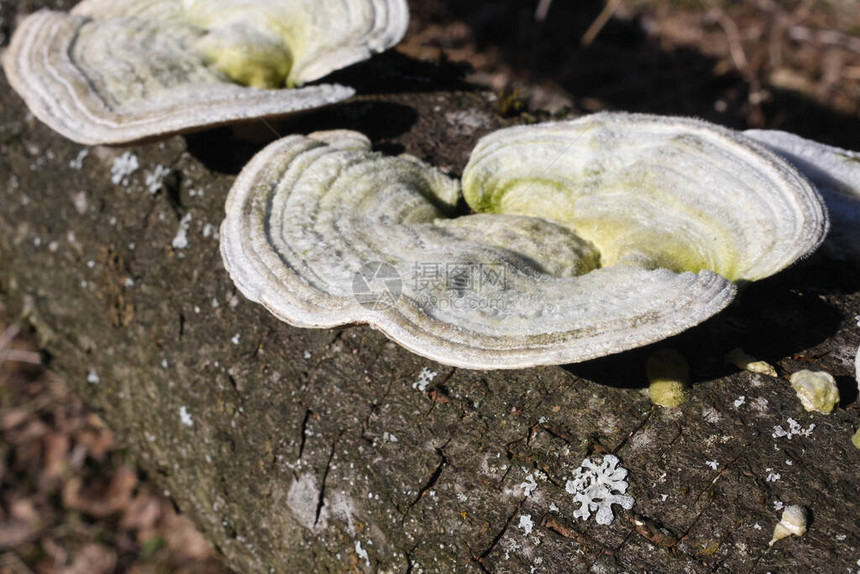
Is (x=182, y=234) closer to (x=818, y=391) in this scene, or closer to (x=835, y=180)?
(x=818, y=391)

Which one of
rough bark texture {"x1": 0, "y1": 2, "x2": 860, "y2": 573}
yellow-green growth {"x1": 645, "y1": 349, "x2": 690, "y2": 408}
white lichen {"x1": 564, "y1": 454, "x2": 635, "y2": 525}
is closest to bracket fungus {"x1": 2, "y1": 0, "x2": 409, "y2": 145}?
rough bark texture {"x1": 0, "y1": 2, "x2": 860, "y2": 573}

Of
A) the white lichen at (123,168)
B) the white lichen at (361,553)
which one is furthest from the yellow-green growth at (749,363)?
the white lichen at (123,168)

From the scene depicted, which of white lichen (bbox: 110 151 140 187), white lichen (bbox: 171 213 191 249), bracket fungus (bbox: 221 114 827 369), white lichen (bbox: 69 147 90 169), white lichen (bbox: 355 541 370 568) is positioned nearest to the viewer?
bracket fungus (bbox: 221 114 827 369)

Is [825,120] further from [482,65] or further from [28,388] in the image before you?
[28,388]

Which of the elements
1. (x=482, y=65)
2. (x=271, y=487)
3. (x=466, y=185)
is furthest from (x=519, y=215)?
(x=482, y=65)

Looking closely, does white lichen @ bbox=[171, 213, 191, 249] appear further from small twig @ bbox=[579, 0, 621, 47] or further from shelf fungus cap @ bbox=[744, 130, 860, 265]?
→ small twig @ bbox=[579, 0, 621, 47]
